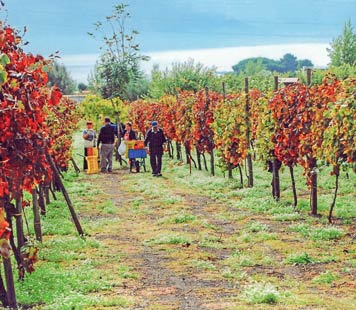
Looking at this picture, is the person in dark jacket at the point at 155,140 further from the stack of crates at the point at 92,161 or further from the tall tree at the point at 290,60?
the tall tree at the point at 290,60

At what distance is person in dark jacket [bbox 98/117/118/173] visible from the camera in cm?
2239

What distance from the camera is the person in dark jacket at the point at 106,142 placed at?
2239cm

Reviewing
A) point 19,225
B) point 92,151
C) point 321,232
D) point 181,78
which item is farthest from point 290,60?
point 19,225

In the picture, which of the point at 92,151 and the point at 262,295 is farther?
the point at 92,151

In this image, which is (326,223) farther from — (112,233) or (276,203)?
(112,233)

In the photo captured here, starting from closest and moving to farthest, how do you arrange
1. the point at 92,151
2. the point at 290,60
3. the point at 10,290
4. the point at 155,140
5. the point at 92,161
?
the point at 10,290
the point at 155,140
the point at 92,161
the point at 92,151
the point at 290,60

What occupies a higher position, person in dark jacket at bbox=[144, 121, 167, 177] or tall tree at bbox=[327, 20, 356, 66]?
tall tree at bbox=[327, 20, 356, 66]

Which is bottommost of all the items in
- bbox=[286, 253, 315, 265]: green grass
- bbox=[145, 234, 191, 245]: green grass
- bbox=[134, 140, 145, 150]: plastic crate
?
bbox=[286, 253, 315, 265]: green grass

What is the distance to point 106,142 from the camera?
22.7 m

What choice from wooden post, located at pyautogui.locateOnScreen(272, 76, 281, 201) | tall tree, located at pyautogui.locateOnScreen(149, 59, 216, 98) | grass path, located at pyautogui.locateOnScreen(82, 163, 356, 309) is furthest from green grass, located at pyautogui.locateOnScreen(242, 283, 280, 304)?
tall tree, located at pyautogui.locateOnScreen(149, 59, 216, 98)

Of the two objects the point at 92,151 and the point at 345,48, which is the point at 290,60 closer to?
the point at 345,48

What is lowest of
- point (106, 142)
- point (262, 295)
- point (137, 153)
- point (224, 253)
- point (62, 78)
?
point (224, 253)

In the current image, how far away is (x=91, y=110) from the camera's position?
3712 cm

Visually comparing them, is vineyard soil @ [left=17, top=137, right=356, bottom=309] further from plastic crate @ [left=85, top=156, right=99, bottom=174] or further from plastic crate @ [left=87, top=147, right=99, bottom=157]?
plastic crate @ [left=87, top=147, right=99, bottom=157]
